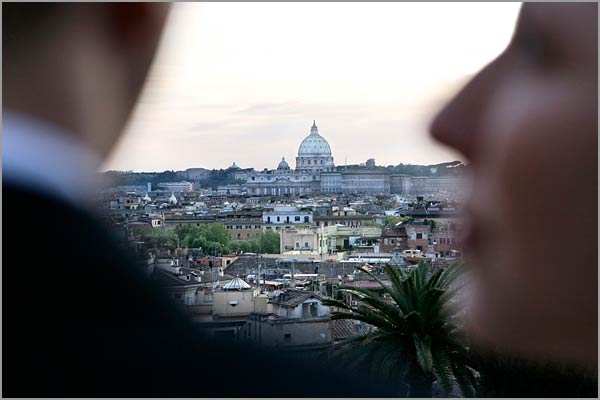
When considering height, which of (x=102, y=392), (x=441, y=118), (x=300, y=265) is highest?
(x=441, y=118)

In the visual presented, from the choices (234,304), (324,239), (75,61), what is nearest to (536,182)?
(75,61)

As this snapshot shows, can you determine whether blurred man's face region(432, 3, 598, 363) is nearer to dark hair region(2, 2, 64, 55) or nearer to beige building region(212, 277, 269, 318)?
dark hair region(2, 2, 64, 55)

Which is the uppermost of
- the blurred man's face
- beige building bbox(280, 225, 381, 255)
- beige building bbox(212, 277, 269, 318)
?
the blurred man's face

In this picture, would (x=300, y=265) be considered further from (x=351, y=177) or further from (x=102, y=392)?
(x=351, y=177)

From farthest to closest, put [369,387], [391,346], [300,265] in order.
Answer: [300,265], [391,346], [369,387]

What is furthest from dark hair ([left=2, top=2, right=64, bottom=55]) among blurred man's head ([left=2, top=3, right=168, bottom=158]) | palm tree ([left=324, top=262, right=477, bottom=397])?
palm tree ([left=324, top=262, right=477, bottom=397])

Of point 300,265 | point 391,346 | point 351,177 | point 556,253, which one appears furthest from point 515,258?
point 351,177
